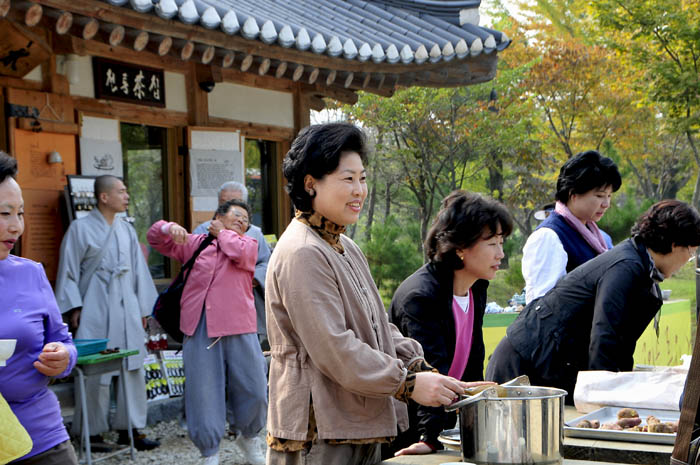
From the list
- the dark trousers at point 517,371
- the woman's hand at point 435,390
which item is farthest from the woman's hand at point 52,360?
the dark trousers at point 517,371

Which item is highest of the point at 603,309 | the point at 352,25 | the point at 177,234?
the point at 352,25

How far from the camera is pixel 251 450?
20.0 ft

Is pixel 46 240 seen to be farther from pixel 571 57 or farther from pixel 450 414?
pixel 571 57

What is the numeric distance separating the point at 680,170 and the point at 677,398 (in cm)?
2224

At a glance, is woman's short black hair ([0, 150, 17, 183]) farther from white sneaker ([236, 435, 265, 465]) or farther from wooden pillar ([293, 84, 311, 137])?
wooden pillar ([293, 84, 311, 137])

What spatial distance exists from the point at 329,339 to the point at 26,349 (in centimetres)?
125

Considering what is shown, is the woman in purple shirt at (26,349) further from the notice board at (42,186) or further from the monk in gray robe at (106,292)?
the notice board at (42,186)

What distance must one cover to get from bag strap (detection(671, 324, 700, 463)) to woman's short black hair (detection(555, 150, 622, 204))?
7.42 feet

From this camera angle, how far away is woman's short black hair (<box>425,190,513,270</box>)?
2.96 m

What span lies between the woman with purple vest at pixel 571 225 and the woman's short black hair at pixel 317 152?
1932mm

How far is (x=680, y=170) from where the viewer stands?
23219mm

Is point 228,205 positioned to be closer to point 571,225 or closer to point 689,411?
point 571,225

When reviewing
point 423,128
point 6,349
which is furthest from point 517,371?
point 423,128

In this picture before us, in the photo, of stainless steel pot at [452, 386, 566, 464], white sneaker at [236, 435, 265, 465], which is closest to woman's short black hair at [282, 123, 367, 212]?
stainless steel pot at [452, 386, 566, 464]
